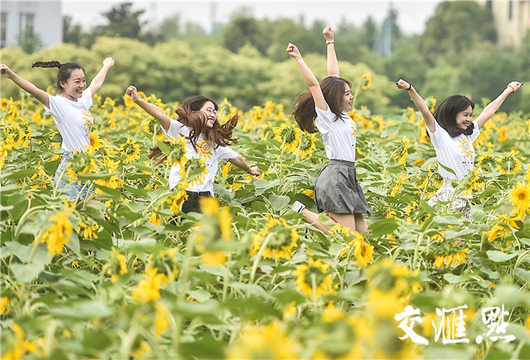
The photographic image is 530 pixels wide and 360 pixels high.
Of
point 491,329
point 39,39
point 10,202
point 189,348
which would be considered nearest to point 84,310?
point 189,348

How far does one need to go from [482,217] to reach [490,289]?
27 cm

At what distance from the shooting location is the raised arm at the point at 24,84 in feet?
10.00

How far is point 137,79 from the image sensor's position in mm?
21516

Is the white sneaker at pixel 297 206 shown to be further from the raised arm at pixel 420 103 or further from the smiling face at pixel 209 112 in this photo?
the raised arm at pixel 420 103

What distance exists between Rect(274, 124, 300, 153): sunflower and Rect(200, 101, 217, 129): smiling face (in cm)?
36

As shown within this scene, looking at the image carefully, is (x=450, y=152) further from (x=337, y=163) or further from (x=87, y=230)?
(x=87, y=230)

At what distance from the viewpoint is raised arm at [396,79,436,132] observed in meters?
3.41

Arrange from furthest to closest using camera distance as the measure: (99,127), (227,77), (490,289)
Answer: (227,77), (99,127), (490,289)

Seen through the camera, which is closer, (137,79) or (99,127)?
(99,127)

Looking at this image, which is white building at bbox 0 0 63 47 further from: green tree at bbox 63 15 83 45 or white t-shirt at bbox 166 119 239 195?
white t-shirt at bbox 166 119 239 195

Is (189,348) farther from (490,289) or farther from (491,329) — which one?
(490,289)

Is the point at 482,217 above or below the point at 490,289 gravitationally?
above

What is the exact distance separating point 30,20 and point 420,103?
2435 cm

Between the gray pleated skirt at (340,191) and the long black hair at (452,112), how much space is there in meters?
0.59
